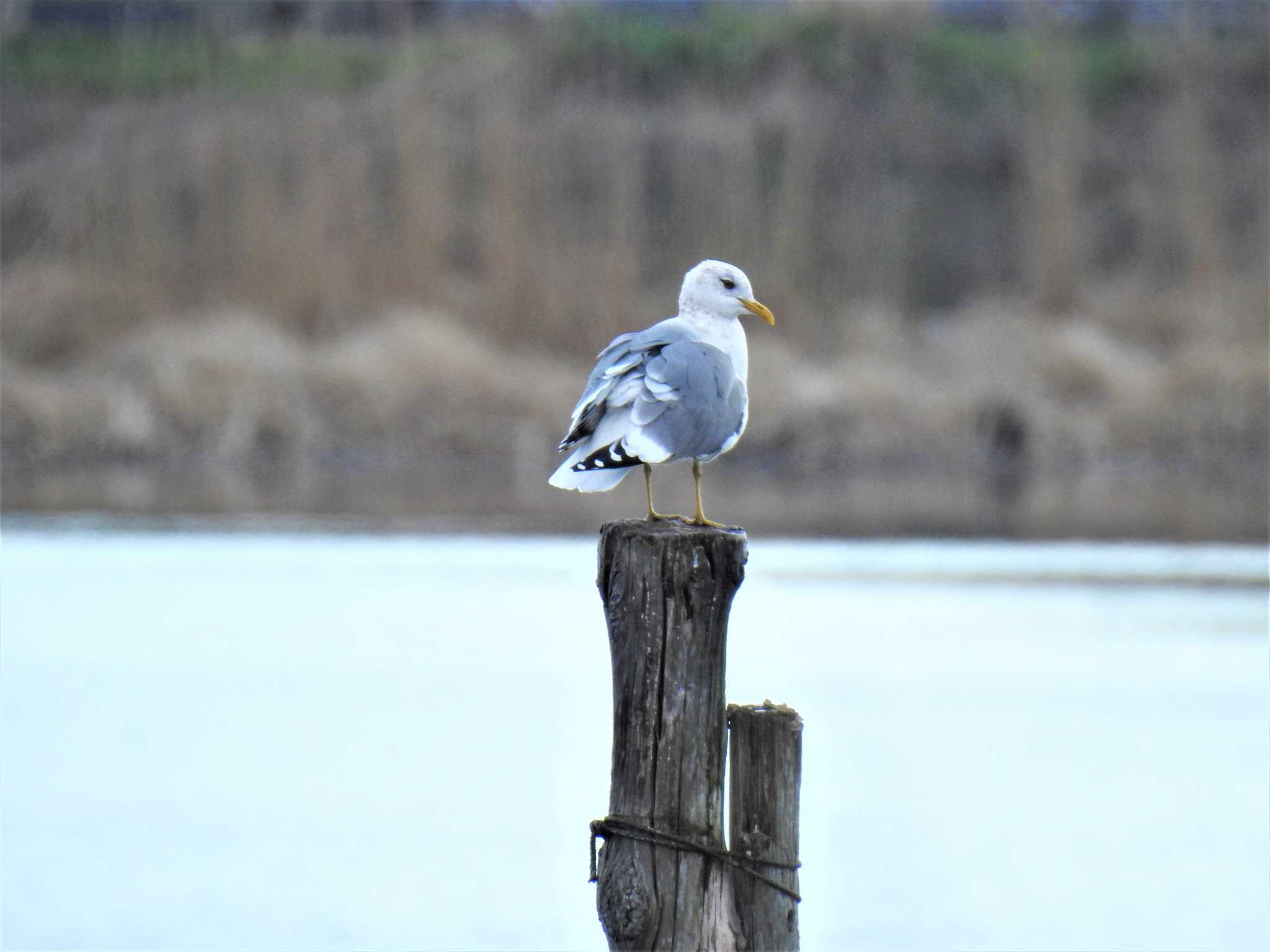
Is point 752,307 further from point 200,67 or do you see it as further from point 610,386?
point 200,67

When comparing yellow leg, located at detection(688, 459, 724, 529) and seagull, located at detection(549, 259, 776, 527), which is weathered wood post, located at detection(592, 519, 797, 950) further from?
seagull, located at detection(549, 259, 776, 527)

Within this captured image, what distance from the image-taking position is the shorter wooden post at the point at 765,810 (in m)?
3.46

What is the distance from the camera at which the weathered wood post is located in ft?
10.9

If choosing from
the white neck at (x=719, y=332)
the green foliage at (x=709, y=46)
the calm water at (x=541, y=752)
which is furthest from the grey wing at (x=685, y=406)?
the green foliage at (x=709, y=46)

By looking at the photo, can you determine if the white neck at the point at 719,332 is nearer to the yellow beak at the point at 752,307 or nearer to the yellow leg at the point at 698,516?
the yellow beak at the point at 752,307

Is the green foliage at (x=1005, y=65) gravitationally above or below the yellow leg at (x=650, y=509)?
above

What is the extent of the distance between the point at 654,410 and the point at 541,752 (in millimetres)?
3364

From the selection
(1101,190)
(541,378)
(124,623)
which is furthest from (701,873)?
(1101,190)

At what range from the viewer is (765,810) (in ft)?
11.4

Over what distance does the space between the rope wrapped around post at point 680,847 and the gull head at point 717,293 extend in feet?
4.13

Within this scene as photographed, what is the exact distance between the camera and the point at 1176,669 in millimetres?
8203

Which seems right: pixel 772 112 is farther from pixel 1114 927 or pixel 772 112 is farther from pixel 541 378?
pixel 1114 927

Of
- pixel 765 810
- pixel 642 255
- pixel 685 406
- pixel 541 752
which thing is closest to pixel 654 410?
pixel 685 406

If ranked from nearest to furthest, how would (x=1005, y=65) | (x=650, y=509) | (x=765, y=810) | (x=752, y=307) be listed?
(x=765, y=810), (x=650, y=509), (x=752, y=307), (x=1005, y=65)
